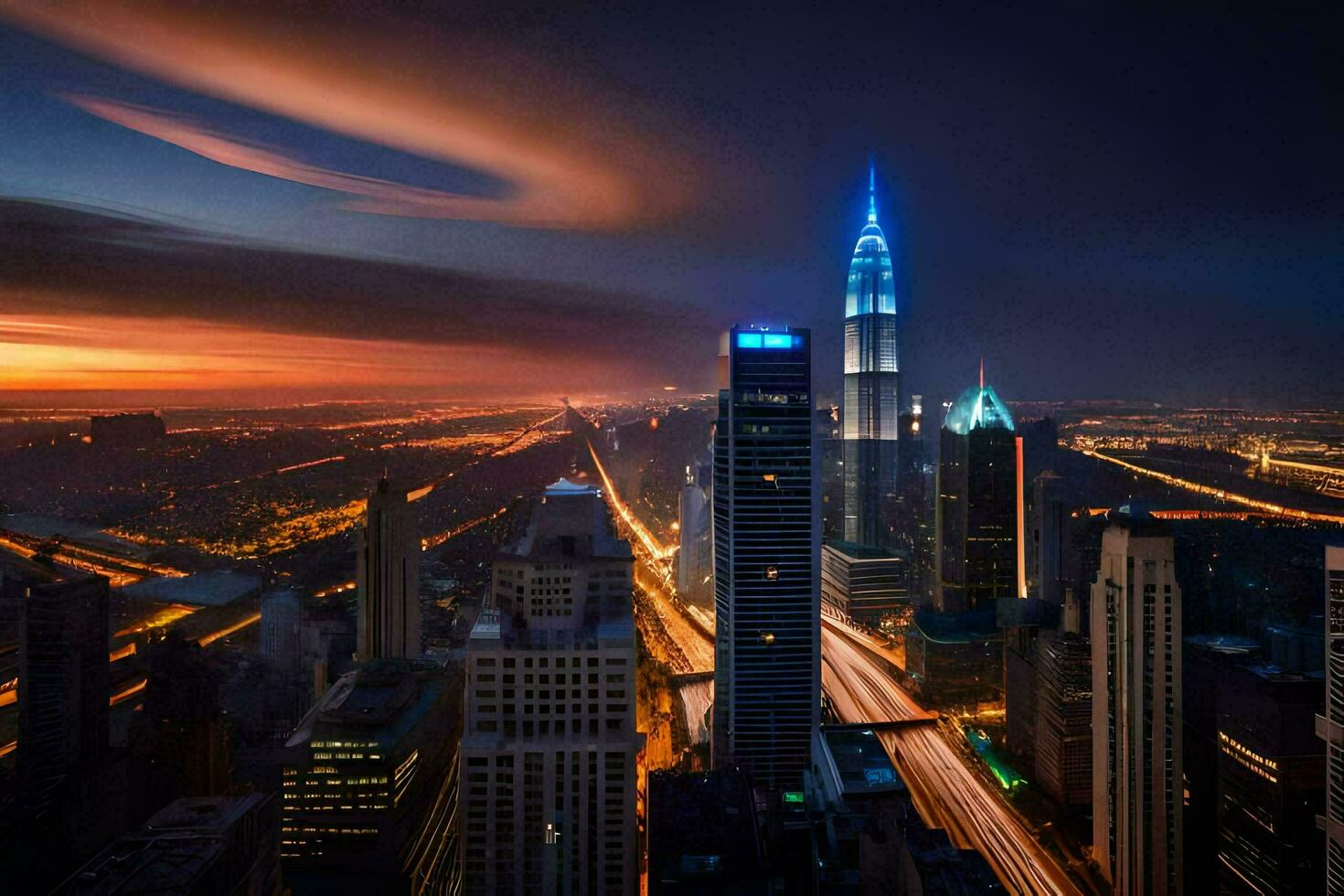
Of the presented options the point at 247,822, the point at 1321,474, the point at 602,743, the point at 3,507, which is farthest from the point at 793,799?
the point at 3,507

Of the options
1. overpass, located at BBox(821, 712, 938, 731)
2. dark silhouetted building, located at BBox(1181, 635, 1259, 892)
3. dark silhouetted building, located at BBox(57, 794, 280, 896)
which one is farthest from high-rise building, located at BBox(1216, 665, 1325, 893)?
dark silhouetted building, located at BBox(57, 794, 280, 896)

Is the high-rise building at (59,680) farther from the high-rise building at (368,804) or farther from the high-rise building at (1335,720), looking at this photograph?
the high-rise building at (1335,720)

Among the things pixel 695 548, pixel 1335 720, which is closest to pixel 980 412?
pixel 695 548

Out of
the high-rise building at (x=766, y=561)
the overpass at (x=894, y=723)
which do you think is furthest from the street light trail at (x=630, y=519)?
the overpass at (x=894, y=723)

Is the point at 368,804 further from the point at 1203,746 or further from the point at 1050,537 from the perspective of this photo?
the point at 1050,537

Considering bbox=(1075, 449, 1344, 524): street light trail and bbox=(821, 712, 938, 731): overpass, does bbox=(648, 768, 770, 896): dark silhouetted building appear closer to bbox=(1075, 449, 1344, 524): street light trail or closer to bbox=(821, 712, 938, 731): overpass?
bbox=(821, 712, 938, 731): overpass

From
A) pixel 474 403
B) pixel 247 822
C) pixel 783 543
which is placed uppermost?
pixel 474 403

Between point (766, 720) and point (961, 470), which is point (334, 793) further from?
point (961, 470)
